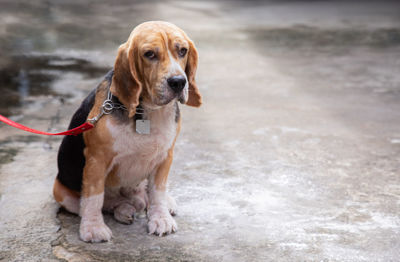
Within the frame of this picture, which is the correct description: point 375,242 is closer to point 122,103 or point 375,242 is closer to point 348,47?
point 122,103

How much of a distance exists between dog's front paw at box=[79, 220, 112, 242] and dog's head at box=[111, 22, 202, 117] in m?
0.71

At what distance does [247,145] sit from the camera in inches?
184

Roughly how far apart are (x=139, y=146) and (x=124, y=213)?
50 cm

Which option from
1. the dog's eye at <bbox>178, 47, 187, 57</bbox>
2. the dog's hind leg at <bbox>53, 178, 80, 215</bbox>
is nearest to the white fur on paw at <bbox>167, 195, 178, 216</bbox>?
the dog's hind leg at <bbox>53, 178, 80, 215</bbox>

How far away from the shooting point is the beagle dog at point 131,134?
2.85m

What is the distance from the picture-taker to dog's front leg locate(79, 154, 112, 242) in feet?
9.93

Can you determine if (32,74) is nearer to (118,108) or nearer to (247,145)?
(247,145)

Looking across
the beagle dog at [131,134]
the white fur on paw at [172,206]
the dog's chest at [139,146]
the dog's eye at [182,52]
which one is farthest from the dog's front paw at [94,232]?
the dog's eye at [182,52]

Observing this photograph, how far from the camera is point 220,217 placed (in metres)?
3.39

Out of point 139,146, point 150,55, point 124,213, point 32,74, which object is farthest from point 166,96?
point 32,74

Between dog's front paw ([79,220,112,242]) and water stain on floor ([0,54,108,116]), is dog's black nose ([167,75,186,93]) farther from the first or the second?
water stain on floor ([0,54,108,116])

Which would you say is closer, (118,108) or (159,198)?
(118,108)

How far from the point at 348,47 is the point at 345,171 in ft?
15.9

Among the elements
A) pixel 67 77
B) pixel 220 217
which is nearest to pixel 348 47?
pixel 67 77
